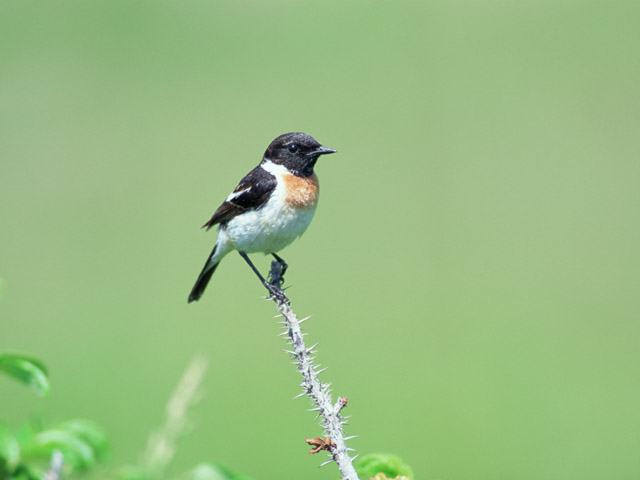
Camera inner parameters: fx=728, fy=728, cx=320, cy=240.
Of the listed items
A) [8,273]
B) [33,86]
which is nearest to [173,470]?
[8,273]

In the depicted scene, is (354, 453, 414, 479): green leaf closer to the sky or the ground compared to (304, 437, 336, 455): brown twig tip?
closer to the ground

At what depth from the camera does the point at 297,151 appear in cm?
346

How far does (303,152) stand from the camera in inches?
136

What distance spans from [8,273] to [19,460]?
10579 mm

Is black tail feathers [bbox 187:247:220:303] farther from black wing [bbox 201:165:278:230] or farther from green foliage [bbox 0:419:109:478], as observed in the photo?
green foliage [bbox 0:419:109:478]

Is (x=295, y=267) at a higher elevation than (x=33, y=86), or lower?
lower

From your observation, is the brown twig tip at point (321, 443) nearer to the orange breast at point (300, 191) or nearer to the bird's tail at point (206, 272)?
the orange breast at point (300, 191)

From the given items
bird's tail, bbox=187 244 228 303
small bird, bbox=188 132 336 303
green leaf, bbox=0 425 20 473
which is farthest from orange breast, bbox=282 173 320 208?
green leaf, bbox=0 425 20 473

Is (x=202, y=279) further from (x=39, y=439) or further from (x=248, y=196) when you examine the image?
(x=39, y=439)

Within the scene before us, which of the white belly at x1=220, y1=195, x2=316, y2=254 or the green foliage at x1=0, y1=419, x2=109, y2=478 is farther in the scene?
the white belly at x1=220, y1=195, x2=316, y2=254

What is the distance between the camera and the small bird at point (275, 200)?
11.0 feet

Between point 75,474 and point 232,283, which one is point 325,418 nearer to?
point 75,474

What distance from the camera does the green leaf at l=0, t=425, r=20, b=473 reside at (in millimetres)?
1335

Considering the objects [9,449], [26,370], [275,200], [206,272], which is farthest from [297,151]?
[9,449]
